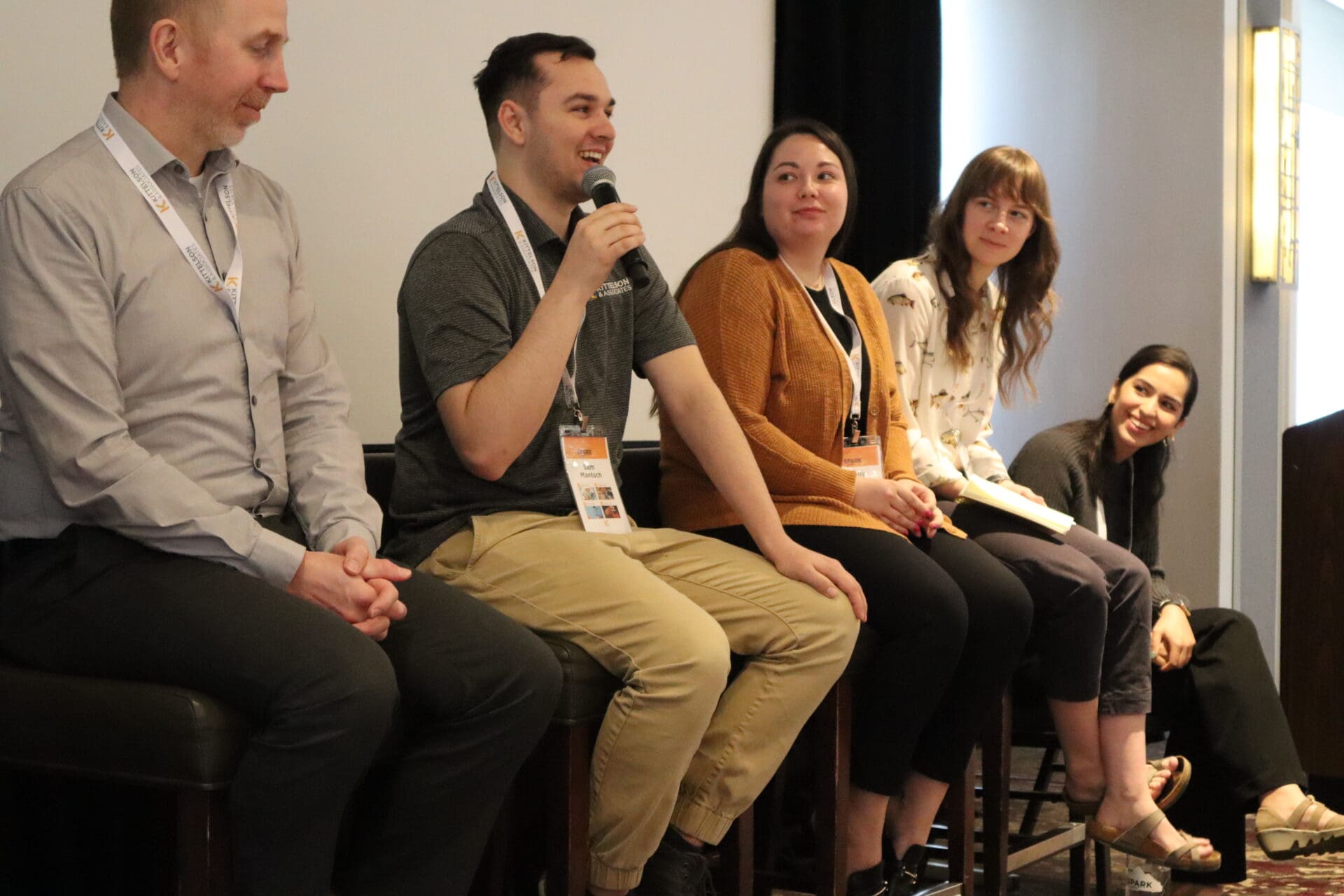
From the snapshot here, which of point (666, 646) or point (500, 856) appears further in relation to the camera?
point (500, 856)

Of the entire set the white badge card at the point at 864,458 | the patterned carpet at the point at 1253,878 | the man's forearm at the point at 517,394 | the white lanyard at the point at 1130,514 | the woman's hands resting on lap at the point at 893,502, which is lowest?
the patterned carpet at the point at 1253,878

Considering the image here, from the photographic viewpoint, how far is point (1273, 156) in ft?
15.7

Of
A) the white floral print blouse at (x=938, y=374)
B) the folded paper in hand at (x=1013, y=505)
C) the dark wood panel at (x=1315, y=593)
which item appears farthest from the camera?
the dark wood panel at (x=1315, y=593)

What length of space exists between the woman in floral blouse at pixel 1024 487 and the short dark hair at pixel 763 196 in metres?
0.34

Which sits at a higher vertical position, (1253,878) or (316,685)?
(316,685)

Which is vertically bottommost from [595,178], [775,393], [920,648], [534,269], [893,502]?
[920,648]

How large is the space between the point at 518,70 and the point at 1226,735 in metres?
1.98

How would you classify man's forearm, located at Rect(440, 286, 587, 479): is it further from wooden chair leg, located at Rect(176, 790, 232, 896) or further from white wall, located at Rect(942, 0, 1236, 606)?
white wall, located at Rect(942, 0, 1236, 606)

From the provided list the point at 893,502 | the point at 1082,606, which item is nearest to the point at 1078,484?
the point at 1082,606

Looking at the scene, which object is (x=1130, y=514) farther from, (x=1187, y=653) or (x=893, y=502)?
Answer: (x=893, y=502)

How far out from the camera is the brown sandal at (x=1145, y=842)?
2.80 m

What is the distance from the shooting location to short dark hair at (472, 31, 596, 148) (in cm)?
221

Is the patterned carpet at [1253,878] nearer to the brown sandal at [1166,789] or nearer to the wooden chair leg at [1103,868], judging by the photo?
the wooden chair leg at [1103,868]

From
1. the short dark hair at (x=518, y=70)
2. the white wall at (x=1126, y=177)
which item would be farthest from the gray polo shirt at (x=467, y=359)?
the white wall at (x=1126, y=177)
